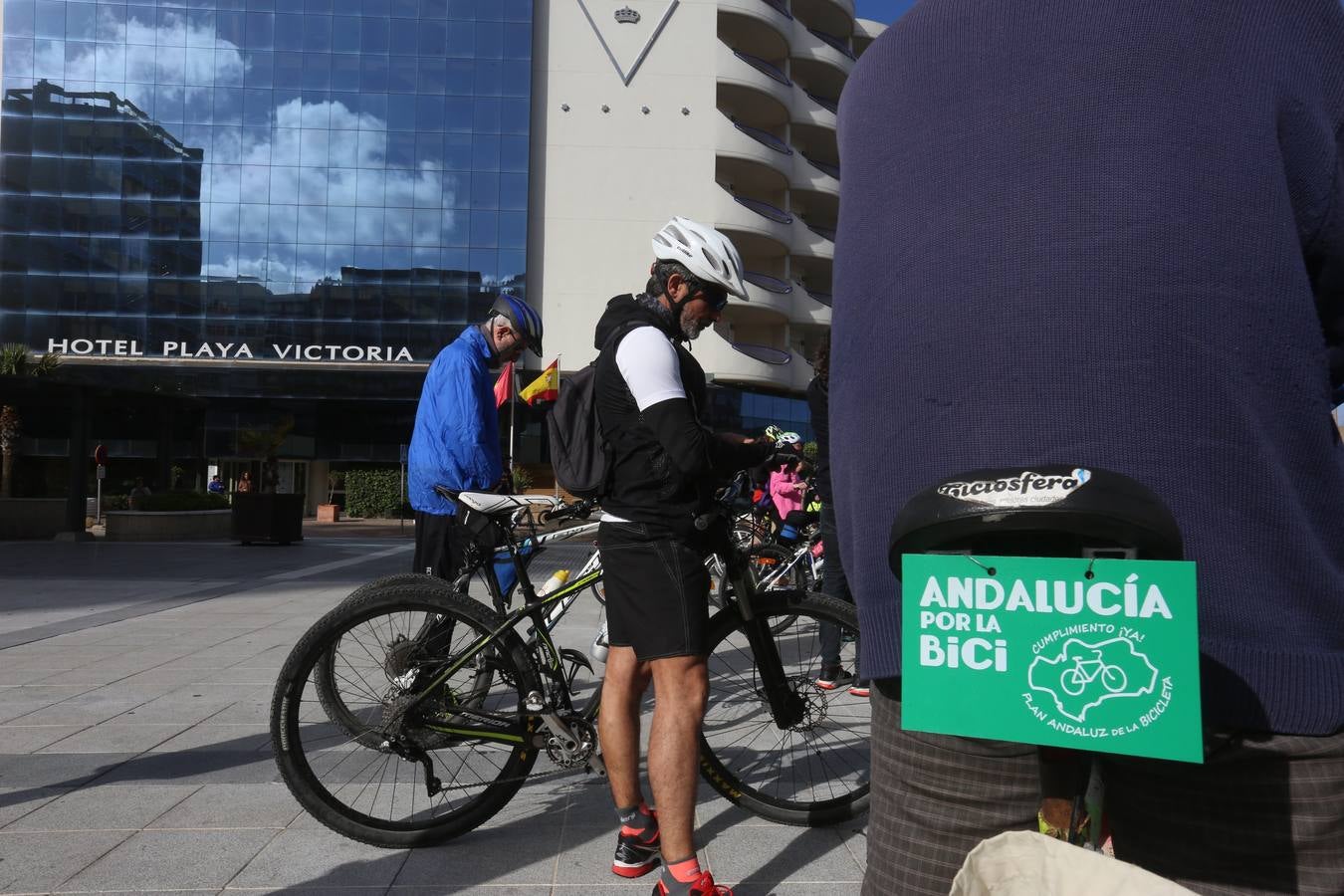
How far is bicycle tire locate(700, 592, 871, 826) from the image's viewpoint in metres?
3.27

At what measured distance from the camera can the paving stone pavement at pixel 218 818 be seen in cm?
296

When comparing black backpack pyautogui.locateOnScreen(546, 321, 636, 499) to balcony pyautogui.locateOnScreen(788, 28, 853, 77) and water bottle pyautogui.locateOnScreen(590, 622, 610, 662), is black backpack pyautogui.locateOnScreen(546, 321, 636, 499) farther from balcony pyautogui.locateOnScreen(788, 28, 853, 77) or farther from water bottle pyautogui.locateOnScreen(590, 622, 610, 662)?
balcony pyautogui.locateOnScreen(788, 28, 853, 77)

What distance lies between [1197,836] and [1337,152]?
784 millimetres

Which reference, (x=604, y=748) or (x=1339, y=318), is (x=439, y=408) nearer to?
(x=604, y=748)

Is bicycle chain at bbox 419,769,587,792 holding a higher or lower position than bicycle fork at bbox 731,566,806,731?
lower

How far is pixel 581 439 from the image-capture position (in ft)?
9.33

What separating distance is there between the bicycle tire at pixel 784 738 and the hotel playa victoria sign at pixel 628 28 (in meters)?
40.7

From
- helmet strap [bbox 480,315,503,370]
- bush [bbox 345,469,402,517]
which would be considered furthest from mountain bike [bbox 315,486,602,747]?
bush [bbox 345,469,402,517]

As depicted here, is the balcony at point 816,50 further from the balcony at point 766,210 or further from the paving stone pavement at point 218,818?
the paving stone pavement at point 218,818

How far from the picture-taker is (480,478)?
14.8 ft

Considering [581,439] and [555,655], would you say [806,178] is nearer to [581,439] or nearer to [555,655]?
[555,655]

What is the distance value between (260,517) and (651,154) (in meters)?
25.3

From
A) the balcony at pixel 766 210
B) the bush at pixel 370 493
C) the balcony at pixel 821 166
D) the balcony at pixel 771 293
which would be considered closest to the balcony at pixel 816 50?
the balcony at pixel 821 166

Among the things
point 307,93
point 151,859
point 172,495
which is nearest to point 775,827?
point 151,859
